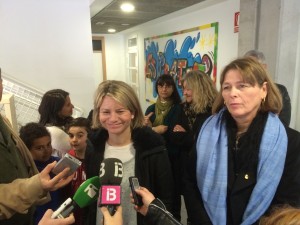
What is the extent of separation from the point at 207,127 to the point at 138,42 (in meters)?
5.93

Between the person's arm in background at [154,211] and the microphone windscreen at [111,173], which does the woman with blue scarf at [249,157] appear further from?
the microphone windscreen at [111,173]

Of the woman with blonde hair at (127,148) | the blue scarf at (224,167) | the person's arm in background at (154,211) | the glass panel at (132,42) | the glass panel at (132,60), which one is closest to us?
the person's arm in background at (154,211)

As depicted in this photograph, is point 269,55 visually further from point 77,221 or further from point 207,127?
point 77,221

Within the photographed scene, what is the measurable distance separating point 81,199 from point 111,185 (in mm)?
130

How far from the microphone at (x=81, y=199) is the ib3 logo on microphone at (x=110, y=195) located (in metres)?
0.09

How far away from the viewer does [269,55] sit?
7.79 ft

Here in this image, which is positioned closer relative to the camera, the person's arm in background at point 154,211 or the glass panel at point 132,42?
the person's arm in background at point 154,211

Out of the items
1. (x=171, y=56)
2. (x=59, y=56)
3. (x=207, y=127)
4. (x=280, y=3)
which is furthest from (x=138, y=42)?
(x=207, y=127)

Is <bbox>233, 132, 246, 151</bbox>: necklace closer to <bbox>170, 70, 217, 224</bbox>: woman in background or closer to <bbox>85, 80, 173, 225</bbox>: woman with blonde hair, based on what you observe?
<bbox>85, 80, 173, 225</bbox>: woman with blonde hair

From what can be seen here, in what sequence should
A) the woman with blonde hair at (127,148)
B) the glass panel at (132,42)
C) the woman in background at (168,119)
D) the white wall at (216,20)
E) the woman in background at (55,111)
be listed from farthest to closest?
the glass panel at (132,42) < the white wall at (216,20) < the woman in background at (168,119) < the woman in background at (55,111) < the woman with blonde hair at (127,148)

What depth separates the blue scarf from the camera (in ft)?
3.34

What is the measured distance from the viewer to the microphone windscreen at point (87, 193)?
90 centimetres

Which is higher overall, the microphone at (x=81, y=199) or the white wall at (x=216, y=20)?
the white wall at (x=216, y=20)

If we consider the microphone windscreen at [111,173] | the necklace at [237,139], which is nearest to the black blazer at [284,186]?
the necklace at [237,139]
